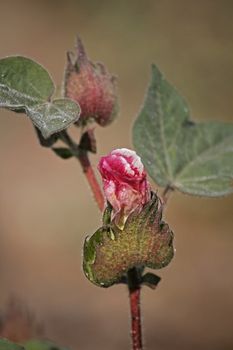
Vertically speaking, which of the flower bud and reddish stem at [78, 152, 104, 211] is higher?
the flower bud

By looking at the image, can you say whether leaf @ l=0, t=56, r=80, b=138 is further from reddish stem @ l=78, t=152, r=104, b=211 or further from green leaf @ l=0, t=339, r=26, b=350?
green leaf @ l=0, t=339, r=26, b=350

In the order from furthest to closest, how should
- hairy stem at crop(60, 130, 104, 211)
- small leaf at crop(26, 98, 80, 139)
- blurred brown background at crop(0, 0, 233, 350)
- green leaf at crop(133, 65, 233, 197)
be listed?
blurred brown background at crop(0, 0, 233, 350) → green leaf at crop(133, 65, 233, 197) → hairy stem at crop(60, 130, 104, 211) → small leaf at crop(26, 98, 80, 139)

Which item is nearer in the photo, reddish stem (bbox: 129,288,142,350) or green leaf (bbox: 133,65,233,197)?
reddish stem (bbox: 129,288,142,350)

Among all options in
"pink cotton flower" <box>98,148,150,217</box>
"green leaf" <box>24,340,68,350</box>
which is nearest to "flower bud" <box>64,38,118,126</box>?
"pink cotton flower" <box>98,148,150,217</box>

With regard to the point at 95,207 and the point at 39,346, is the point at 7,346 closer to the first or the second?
the point at 39,346

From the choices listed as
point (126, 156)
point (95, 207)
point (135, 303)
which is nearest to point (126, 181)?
point (126, 156)

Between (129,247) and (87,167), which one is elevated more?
(87,167)

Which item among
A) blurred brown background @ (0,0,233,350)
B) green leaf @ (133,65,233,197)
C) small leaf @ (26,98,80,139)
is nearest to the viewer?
small leaf @ (26,98,80,139)

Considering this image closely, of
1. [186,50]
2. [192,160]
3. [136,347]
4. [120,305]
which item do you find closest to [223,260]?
[120,305]

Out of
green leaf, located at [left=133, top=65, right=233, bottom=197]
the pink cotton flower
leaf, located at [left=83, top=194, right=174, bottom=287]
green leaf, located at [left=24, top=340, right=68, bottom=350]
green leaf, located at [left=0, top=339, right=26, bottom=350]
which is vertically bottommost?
green leaf, located at [left=24, top=340, right=68, bottom=350]
